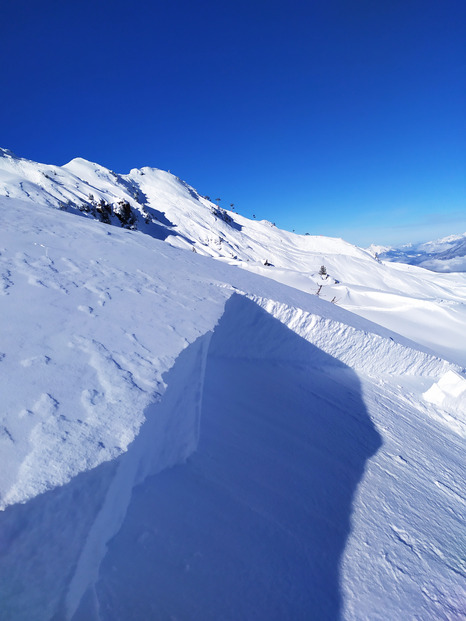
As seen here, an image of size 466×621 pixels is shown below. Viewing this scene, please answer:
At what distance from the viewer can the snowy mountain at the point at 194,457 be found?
1191mm

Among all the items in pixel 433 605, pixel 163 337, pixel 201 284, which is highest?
pixel 201 284

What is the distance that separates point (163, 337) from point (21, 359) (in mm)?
919

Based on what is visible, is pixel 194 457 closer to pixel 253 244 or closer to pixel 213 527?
pixel 213 527

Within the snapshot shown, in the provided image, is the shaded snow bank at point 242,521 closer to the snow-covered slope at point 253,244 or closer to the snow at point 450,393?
the snow at point 450,393

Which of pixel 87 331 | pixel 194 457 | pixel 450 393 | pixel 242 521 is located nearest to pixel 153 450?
pixel 194 457

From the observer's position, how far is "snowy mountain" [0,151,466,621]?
1.19 m

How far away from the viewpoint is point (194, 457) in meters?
2.21

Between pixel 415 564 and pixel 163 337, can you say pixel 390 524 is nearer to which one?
pixel 415 564

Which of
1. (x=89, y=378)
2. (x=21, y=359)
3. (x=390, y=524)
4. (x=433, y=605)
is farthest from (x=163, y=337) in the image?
(x=433, y=605)

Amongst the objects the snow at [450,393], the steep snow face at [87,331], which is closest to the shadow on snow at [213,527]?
the steep snow face at [87,331]

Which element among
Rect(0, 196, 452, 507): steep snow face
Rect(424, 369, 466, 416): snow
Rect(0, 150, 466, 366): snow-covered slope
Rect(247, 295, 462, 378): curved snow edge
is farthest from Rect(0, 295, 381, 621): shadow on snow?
Rect(0, 150, 466, 366): snow-covered slope

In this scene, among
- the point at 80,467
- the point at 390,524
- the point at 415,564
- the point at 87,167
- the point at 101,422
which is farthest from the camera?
the point at 87,167

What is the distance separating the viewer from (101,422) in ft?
4.53

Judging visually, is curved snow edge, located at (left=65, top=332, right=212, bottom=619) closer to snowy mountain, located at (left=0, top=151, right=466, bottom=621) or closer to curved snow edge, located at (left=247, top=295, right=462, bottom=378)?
snowy mountain, located at (left=0, top=151, right=466, bottom=621)
